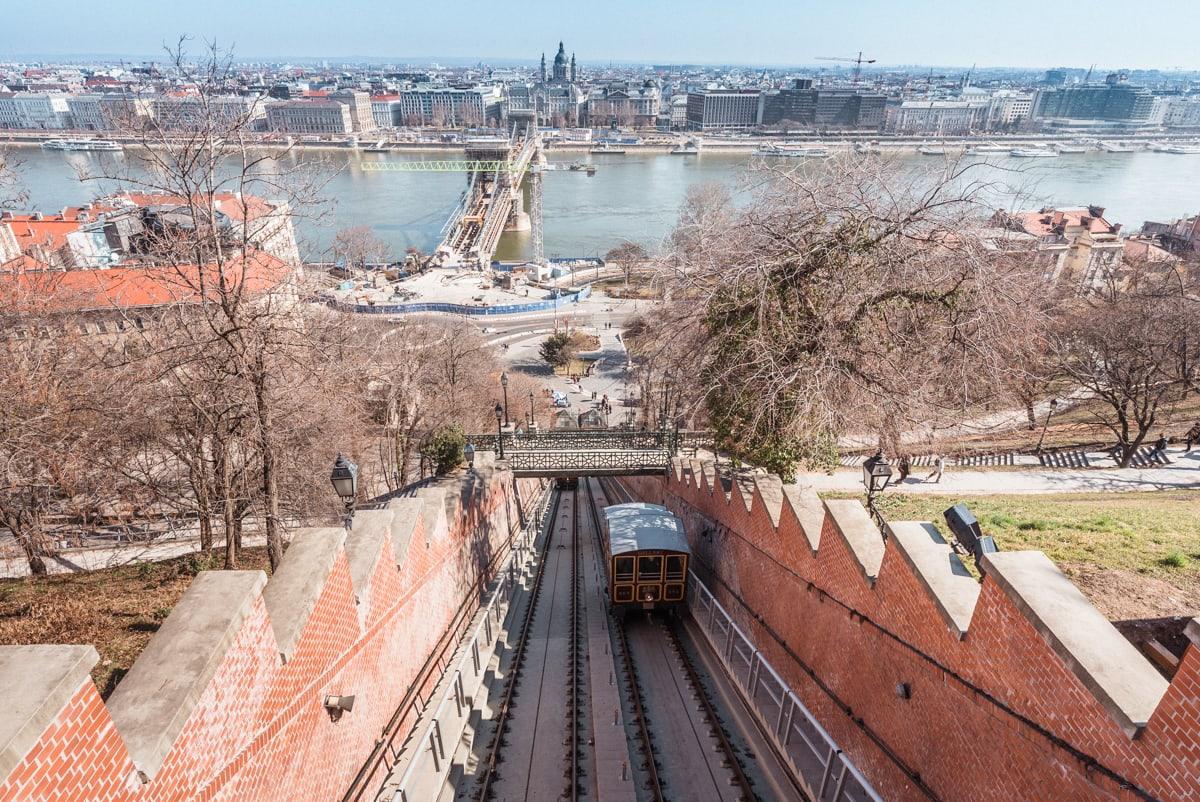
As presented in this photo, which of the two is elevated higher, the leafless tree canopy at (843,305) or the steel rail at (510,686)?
the leafless tree canopy at (843,305)

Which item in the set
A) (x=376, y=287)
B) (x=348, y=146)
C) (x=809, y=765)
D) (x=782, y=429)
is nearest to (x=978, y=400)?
(x=782, y=429)

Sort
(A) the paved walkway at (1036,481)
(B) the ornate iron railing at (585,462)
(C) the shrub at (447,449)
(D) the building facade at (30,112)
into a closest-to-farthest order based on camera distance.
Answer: (A) the paved walkway at (1036,481) < (B) the ornate iron railing at (585,462) < (C) the shrub at (447,449) < (D) the building facade at (30,112)

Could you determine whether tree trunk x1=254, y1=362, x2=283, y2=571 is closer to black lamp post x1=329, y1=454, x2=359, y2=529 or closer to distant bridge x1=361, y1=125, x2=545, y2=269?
black lamp post x1=329, y1=454, x2=359, y2=529

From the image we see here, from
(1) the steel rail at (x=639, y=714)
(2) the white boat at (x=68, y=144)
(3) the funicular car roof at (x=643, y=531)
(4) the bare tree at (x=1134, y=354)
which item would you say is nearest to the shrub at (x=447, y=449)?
(3) the funicular car roof at (x=643, y=531)

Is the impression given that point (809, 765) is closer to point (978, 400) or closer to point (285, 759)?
point (285, 759)

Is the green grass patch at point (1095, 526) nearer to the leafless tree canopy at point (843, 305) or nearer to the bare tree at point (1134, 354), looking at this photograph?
the leafless tree canopy at point (843, 305)

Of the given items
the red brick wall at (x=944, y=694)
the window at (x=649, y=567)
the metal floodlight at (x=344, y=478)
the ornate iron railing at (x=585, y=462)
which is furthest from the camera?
the ornate iron railing at (x=585, y=462)

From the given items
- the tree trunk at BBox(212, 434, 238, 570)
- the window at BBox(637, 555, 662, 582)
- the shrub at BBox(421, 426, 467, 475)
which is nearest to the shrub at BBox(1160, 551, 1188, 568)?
the window at BBox(637, 555, 662, 582)
